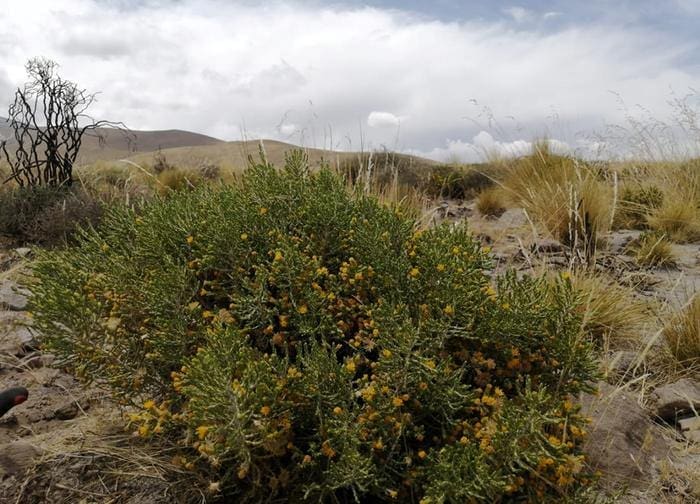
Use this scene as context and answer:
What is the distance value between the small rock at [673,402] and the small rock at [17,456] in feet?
10.8

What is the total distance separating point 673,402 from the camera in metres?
3.31

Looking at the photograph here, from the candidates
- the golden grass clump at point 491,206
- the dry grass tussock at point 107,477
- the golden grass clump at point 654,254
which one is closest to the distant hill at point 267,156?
the golden grass clump at point 491,206

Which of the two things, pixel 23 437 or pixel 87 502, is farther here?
pixel 23 437

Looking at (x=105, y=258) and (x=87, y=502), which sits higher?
(x=105, y=258)

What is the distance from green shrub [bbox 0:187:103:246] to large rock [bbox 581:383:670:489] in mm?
5075

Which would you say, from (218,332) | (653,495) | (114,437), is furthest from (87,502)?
(653,495)

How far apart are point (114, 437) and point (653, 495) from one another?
8.27 feet

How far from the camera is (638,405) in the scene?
10.2 ft

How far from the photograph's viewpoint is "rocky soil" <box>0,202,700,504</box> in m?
2.47

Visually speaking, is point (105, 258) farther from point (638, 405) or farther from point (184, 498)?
point (638, 405)

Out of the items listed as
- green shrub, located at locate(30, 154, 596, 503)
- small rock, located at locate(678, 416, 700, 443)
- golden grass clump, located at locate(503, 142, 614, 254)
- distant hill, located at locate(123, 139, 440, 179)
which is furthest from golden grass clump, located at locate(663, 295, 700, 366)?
distant hill, located at locate(123, 139, 440, 179)

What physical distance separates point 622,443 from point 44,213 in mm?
6243

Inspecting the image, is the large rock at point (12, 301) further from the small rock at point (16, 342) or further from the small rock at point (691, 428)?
the small rock at point (691, 428)

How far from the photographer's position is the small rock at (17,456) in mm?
2522
